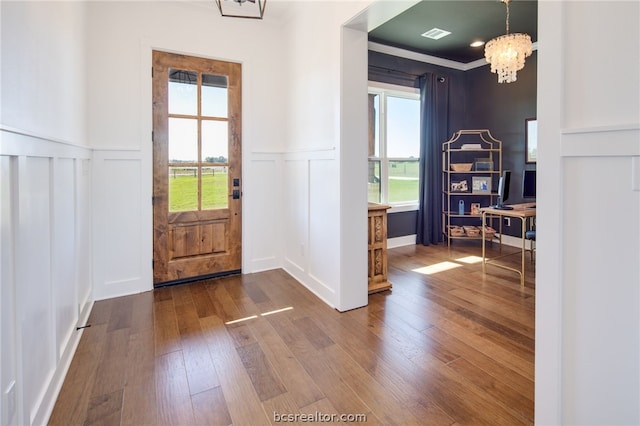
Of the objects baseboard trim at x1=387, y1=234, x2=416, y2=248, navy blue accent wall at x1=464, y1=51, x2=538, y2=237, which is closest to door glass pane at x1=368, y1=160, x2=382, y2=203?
baseboard trim at x1=387, y1=234, x2=416, y2=248

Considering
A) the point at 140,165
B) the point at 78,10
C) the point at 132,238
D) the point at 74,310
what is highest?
the point at 78,10

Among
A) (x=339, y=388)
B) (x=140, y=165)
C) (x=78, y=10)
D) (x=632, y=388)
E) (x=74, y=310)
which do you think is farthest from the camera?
(x=140, y=165)

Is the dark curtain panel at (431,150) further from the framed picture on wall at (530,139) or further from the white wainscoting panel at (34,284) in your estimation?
the white wainscoting panel at (34,284)

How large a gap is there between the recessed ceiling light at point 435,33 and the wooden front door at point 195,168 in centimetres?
250

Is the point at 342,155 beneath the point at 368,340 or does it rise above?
above

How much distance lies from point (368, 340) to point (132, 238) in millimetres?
2387

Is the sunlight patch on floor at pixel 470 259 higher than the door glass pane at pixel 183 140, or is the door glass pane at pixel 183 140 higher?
the door glass pane at pixel 183 140

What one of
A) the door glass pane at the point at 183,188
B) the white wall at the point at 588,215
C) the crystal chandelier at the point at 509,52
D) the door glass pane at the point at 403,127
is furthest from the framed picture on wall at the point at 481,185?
the white wall at the point at 588,215

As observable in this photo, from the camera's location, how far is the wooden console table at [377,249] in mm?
3215

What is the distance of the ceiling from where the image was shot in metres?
3.55

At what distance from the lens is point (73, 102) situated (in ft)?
7.72

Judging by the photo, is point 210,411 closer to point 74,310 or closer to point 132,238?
point 74,310

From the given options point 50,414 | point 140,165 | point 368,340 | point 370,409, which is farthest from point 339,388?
point 140,165

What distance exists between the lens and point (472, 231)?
5.18m
